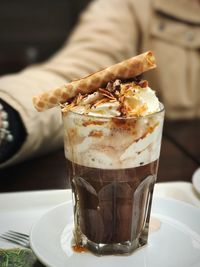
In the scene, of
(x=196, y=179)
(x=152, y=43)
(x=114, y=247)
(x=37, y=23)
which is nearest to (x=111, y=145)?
(x=114, y=247)

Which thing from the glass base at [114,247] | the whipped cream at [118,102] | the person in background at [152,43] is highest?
the whipped cream at [118,102]

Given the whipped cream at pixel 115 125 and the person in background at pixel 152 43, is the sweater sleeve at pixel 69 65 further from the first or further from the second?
the whipped cream at pixel 115 125

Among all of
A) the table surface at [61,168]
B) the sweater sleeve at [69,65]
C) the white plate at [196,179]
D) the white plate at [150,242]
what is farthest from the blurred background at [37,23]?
the white plate at [150,242]

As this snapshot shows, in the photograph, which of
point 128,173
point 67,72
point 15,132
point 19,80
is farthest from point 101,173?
point 67,72

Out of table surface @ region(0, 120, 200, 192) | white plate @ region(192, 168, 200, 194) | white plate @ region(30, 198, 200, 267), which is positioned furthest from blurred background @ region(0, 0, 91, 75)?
white plate @ region(30, 198, 200, 267)

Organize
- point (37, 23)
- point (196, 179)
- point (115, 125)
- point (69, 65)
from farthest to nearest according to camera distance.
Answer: point (37, 23) → point (69, 65) → point (196, 179) → point (115, 125)

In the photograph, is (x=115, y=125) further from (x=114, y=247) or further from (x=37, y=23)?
(x=37, y=23)

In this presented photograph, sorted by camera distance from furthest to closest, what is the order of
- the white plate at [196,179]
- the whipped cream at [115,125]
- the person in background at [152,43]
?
the person in background at [152,43] → the white plate at [196,179] → the whipped cream at [115,125]
